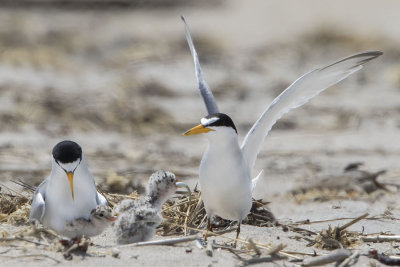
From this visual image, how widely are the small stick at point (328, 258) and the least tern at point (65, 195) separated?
4.36 feet

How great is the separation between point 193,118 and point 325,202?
4042 mm

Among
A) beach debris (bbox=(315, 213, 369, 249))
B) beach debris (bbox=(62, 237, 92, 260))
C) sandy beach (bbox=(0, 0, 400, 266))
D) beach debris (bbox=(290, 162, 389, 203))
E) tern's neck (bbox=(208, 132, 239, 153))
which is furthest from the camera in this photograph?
beach debris (bbox=(290, 162, 389, 203))

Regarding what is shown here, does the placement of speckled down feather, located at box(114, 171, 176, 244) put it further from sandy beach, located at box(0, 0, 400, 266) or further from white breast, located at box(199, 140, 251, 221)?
white breast, located at box(199, 140, 251, 221)

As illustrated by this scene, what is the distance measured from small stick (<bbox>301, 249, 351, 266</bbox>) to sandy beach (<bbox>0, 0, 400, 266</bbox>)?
68 mm

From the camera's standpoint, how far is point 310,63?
14289 mm

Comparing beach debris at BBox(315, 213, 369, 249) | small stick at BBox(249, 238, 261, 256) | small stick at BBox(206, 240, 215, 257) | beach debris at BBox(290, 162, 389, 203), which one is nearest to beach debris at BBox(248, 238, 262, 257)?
small stick at BBox(249, 238, 261, 256)

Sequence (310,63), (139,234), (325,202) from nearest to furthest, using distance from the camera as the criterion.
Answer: (139,234) < (325,202) < (310,63)

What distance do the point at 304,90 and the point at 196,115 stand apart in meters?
5.77

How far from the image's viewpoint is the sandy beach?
457 cm

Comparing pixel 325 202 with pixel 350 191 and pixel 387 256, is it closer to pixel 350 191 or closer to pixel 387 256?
pixel 350 191

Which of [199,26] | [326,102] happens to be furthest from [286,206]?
[199,26]

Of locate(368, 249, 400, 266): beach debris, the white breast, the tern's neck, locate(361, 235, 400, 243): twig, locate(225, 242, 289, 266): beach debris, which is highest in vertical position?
the tern's neck

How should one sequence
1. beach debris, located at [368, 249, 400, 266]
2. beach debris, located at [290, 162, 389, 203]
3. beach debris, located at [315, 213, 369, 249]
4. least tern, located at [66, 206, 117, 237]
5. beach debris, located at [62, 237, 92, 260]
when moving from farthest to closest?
beach debris, located at [290, 162, 389, 203] → beach debris, located at [315, 213, 369, 249] → least tern, located at [66, 206, 117, 237] → beach debris, located at [368, 249, 400, 266] → beach debris, located at [62, 237, 92, 260]

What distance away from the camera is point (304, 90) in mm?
4504
